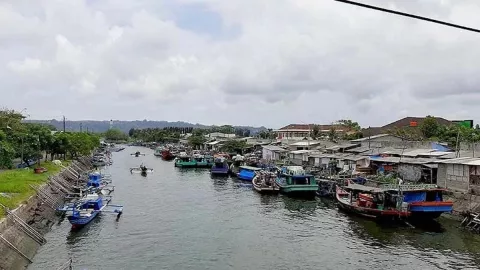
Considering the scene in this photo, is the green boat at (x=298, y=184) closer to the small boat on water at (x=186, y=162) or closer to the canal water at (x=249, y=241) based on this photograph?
the canal water at (x=249, y=241)

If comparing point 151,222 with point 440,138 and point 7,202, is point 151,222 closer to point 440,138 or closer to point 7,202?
point 7,202

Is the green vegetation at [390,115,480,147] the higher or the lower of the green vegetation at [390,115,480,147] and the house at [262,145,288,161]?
the higher

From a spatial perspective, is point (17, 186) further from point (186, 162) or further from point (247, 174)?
point (186, 162)

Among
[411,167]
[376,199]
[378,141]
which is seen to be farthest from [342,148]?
[376,199]

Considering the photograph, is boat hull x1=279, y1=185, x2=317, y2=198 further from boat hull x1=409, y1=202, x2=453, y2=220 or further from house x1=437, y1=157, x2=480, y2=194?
boat hull x1=409, y1=202, x2=453, y2=220

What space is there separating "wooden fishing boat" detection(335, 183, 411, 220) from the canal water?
103cm

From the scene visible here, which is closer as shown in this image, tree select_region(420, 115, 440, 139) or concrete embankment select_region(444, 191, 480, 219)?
concrete embankment select_region(444, 191, 480, 219)

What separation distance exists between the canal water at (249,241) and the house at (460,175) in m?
3.53

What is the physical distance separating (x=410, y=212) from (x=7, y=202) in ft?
92.1

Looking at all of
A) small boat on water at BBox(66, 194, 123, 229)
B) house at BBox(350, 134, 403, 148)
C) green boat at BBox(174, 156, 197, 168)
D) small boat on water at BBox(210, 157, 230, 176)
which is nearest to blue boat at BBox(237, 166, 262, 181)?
small boat on water at BBox(210, 157, 230, 176)

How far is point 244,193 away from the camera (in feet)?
170

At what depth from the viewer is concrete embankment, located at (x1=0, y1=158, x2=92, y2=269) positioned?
22453 millimetres

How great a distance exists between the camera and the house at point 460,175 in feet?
112

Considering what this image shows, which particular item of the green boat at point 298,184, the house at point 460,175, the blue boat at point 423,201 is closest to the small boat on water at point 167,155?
the green boat at point 298,184
